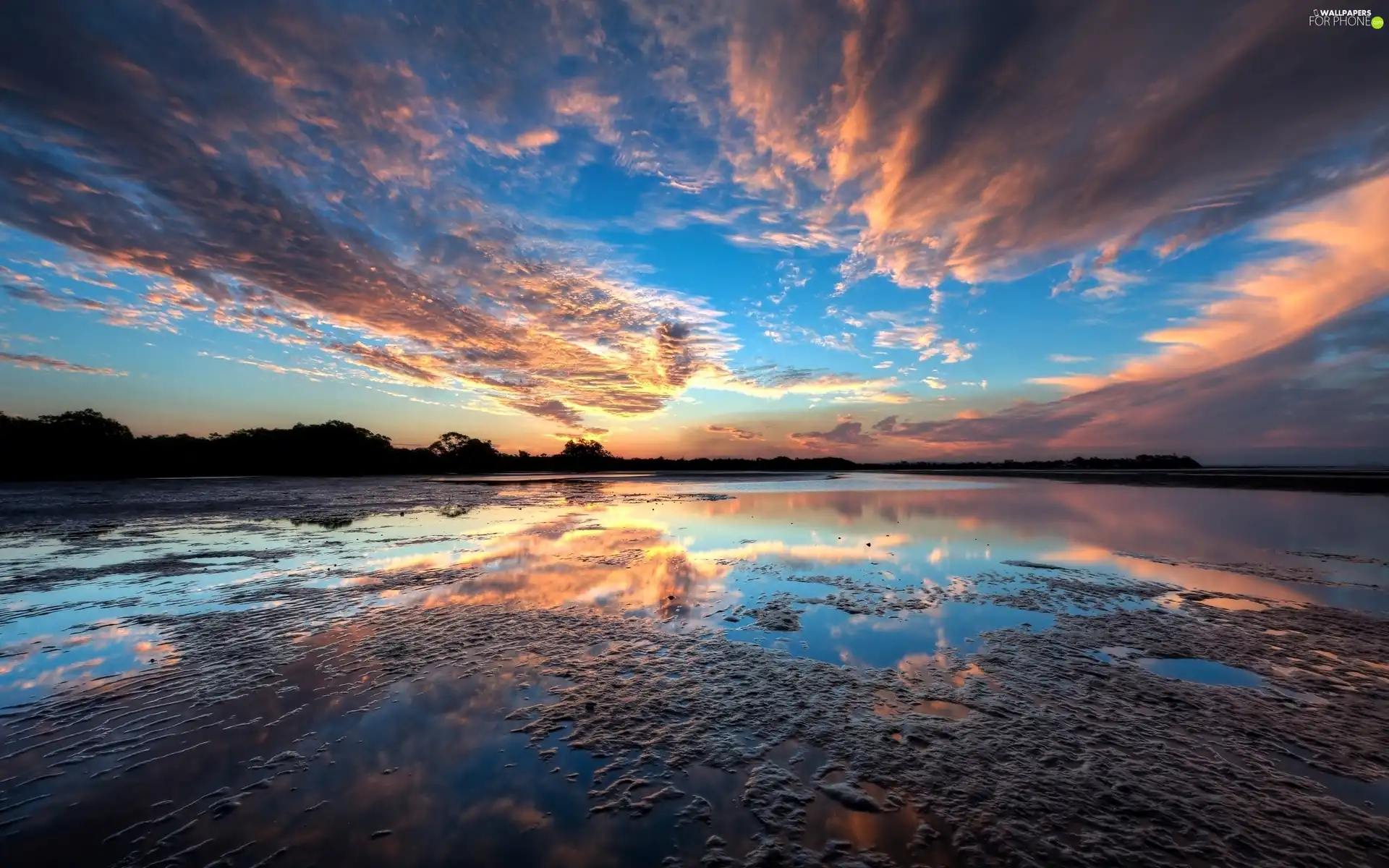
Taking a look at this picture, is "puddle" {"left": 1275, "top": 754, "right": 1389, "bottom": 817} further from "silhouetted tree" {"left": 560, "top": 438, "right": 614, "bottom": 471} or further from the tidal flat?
"silhouetted tree" {"left": 560, "top": 438, "right": 614, "bottom": 471}

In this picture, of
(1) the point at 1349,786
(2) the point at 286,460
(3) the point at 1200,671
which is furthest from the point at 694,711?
(2) the point at 286,460

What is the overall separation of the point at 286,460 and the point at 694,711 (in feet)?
327

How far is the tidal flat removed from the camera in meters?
3.62

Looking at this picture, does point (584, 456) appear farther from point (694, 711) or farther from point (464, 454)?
point (694, 711)

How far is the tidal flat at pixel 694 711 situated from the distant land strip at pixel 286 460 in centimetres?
4597

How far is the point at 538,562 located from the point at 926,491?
Result: 37.5m

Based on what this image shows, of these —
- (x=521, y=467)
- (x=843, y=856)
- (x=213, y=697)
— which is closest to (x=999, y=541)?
(x=843, y=856)

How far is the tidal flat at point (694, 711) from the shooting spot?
142 inches

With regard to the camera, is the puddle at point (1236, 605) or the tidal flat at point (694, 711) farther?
the puddle at point (1236, 605)

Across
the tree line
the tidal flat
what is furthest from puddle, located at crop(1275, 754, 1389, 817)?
the tree line

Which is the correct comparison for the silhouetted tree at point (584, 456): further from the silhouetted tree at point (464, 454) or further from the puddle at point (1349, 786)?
the puddle at point (1349, 786)

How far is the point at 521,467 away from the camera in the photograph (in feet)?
410

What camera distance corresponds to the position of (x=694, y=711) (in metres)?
5.57

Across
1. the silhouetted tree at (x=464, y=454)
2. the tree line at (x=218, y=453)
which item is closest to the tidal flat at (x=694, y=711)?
the tree line at (x=218, y=453)
